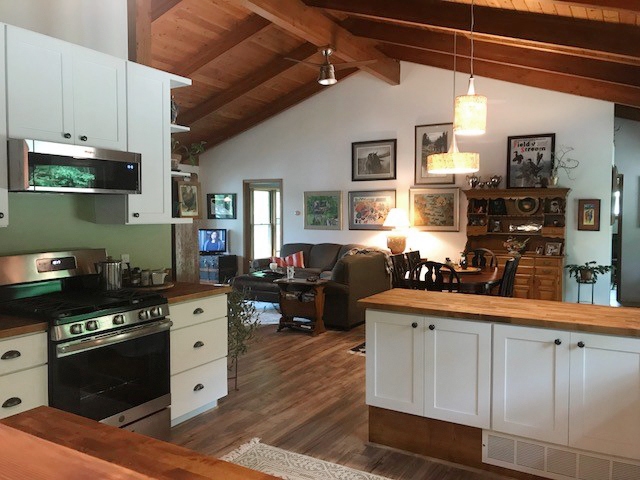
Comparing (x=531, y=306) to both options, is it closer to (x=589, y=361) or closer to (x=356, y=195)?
(x=589, y=361)

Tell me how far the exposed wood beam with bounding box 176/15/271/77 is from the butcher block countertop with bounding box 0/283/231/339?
4392 mm

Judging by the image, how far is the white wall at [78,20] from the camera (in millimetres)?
3150

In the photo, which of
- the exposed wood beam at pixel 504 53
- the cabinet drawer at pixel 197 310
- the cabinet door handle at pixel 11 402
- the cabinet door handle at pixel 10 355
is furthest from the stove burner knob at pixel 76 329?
the exposed wood beam at pixel 504 53

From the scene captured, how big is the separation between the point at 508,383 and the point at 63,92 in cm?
295

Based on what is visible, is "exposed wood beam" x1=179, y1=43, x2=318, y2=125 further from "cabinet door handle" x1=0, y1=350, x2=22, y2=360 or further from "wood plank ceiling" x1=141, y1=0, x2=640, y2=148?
"cabinet door handle" x1=0, y1=350, x2=22, y2=360

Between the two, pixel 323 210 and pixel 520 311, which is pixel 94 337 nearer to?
pixel 520 311

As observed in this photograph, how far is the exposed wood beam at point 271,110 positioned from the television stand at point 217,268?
7.44 feet

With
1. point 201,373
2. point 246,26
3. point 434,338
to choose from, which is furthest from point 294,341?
point 246,26

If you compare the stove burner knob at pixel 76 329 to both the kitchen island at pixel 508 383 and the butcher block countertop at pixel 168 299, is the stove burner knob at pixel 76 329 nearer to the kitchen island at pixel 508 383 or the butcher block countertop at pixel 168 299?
the butcher block countertop at pixel 168 299

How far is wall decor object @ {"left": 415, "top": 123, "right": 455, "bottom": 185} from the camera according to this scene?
26.5 ft

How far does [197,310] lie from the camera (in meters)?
3.54

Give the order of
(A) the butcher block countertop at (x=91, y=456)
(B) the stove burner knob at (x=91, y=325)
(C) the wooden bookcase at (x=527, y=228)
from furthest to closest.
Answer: (C) the wooden bookcase at (x=527, y=228) < (B) the stove burner knob at (x=91, y=325) < (A) the butcher block countertop at (x=91, y=456)

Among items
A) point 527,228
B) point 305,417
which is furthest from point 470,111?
point 527,228

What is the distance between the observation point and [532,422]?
8.68 ft
